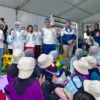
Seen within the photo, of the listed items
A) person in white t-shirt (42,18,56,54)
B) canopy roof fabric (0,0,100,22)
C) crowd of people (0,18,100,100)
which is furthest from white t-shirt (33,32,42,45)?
canopy roof fabric (0,0,100,22)

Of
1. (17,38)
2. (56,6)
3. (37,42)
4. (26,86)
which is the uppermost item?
(56,6)

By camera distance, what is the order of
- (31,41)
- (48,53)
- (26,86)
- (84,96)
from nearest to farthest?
1. (84,96)
2. (26,86)
3. (48,53)
4. (31,41)

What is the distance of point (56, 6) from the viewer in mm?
8266

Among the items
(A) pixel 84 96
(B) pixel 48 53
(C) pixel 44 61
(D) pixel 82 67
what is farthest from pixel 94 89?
(B) pixel 48 53

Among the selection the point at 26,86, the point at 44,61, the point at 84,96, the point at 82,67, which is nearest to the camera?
the point at 84,96

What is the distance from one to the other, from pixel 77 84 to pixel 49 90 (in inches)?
22.8

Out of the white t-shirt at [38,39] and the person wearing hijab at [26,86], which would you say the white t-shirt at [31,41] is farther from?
the person wearing hijab at [26,86]

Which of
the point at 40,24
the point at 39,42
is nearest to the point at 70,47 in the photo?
the point at 39,42

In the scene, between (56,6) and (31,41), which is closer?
(31,41)

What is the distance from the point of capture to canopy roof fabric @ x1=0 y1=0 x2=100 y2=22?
728 centimetres

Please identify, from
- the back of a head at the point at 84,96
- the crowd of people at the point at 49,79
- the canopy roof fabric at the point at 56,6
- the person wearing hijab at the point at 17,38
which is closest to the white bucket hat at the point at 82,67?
the crowd of people at the point at 49,79

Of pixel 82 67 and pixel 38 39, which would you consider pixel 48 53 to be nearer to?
pixel 38 39

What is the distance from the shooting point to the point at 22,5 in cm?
741

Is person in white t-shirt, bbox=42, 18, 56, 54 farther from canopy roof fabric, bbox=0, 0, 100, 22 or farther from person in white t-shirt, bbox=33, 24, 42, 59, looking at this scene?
canopy roof fabric, bbox=0, 0, 100, 22
